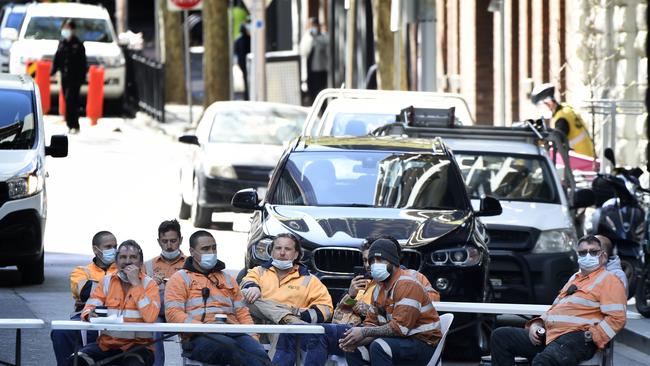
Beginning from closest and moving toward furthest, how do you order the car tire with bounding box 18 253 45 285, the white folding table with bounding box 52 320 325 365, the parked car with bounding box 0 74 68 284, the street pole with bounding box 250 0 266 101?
the white folding table with bounding box 52 320 325 365
the parked car with bounding box 0 74 68 284
the car tire with bounding box 18 253 45 285
the street pole with bounding box 250 0 266 101

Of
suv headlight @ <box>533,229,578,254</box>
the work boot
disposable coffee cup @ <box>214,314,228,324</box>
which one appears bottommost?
suv headlight @ <box>533,229,578,254</box>

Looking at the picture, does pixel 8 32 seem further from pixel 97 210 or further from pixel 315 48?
pixel 97 210

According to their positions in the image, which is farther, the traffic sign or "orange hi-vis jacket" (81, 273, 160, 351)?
the traffic sign

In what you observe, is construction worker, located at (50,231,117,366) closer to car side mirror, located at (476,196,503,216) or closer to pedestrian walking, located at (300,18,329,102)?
car side mirror, located at (476,196,503,216)

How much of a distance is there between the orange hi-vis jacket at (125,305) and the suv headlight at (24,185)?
5.82 m

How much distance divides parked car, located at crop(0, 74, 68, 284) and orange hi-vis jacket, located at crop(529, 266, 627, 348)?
21.7 feet

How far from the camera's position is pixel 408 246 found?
12742mm

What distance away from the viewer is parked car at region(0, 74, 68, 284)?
16.2 m

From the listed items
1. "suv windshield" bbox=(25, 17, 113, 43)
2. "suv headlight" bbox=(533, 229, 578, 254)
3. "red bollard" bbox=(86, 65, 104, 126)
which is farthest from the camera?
"suv windshield" bbox=(25, 17, 113, 43)

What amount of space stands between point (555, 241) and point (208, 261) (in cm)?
503

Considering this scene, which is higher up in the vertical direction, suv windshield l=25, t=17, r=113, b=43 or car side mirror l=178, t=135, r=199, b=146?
suv windshield l=25, t=17, r=113, b=43

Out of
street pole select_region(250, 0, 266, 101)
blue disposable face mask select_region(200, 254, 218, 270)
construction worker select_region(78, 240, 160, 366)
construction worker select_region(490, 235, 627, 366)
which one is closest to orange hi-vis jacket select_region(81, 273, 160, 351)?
construction worker select_region(78, 240, 160, 366)

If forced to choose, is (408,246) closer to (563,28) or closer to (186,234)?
(186,234)

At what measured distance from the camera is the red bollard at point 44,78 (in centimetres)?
3531
